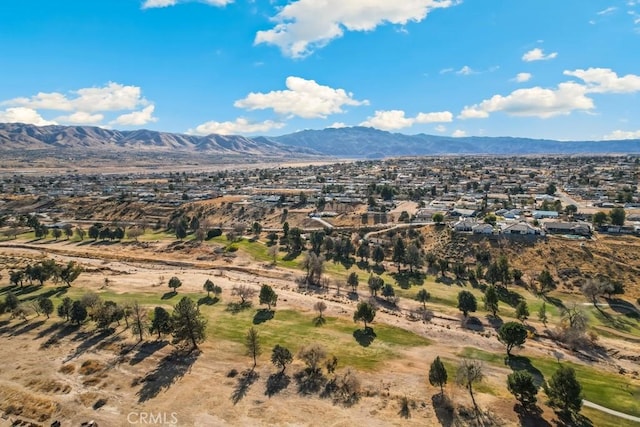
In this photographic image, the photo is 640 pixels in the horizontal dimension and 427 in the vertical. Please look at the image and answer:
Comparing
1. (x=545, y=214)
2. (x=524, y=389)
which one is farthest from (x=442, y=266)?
(x=545, y=214)

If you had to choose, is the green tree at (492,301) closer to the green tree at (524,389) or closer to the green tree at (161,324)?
the green tree at (524,389)

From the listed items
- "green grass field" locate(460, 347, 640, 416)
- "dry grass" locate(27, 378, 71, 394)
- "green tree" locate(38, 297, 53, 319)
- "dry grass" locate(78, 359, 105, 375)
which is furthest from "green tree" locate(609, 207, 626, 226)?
"green tree" locate(38, 297, 53, 319)

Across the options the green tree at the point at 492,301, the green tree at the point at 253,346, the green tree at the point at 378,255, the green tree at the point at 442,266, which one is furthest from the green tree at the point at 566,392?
the green tree at the point at 378,255

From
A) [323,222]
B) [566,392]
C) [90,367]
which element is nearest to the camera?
[566,392]

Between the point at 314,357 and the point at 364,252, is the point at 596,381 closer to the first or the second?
the point at 314,357

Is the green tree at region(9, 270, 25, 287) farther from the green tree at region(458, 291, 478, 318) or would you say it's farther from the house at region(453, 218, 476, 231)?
the house at region(453, 218, 476, 231)

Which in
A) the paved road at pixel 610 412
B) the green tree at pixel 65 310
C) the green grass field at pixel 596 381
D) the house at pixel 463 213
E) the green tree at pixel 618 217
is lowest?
the green grass field at pixel 596 381
